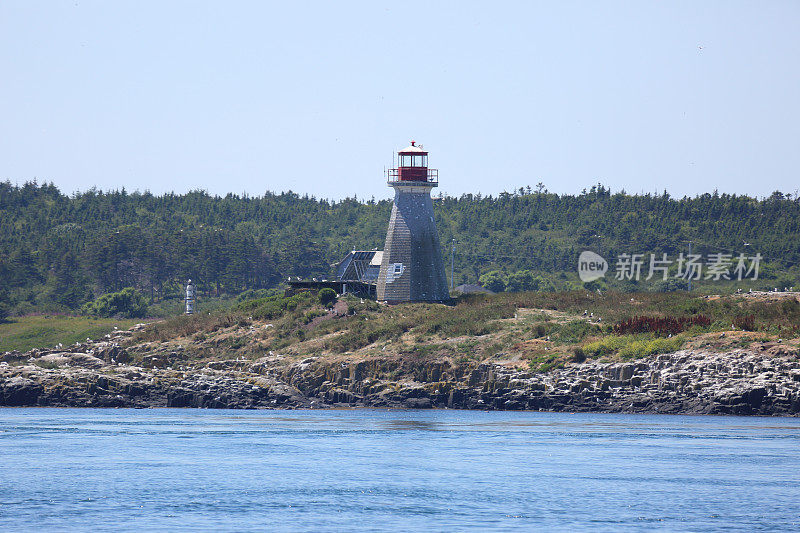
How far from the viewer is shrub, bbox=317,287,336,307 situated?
87.0 meters

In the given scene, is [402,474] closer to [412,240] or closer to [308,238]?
[412,240]

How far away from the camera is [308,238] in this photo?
543ft

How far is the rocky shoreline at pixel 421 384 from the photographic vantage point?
60000mm

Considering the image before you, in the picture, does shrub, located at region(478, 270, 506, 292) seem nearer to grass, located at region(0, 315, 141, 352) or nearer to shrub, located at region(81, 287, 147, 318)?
shrub, located at region(81, 287, 147, 318)

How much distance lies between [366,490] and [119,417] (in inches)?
1137

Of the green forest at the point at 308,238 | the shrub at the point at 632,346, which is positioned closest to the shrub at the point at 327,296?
the shrub at the point at 632,346

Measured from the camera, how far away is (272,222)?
186 m

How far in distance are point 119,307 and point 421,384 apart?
2076 inches

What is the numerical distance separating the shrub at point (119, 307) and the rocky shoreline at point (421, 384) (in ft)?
104

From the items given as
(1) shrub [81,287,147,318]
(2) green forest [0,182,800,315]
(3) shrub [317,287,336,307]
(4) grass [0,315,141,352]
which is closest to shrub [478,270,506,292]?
(2) green forest [0,182,800,315]

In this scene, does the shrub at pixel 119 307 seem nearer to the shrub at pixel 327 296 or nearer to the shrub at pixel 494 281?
the shrub at pixel 327 296

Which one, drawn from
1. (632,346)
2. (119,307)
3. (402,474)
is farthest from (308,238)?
(402,474)

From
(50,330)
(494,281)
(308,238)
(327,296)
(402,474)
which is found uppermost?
(308,238)

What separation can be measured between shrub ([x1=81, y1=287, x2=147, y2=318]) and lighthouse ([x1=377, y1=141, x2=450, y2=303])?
119 ft
